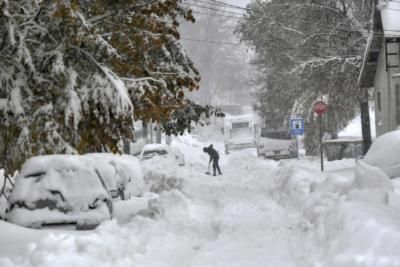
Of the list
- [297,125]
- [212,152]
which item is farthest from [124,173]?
[212,152]

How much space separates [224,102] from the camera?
118312 mm

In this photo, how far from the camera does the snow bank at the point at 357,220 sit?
742cm

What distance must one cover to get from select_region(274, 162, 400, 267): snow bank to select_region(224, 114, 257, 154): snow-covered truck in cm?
3845

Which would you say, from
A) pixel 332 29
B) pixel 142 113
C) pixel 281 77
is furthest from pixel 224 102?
pixel 142 113

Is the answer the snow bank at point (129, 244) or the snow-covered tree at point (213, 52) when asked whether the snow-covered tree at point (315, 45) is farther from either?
the snow-covered tree at point (213, 52)

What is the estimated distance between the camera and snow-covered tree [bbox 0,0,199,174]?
11.2 meters

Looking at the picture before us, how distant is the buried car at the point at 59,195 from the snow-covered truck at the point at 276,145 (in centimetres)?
3138

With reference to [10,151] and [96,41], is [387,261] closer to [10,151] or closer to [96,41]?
[96,41]

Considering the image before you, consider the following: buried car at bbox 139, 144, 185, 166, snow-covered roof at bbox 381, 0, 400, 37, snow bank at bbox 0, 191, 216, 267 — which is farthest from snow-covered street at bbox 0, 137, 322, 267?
buried car at bbox 139, 144, 185, 166

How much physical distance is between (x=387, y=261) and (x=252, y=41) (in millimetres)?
30473

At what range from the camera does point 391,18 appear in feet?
89.4

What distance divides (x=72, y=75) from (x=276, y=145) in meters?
Result: 31.9

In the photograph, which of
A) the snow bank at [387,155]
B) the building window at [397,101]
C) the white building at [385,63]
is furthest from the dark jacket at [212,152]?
the snow bank at [387,155]

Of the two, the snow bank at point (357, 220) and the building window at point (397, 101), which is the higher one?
the building window at point (397, 101)
